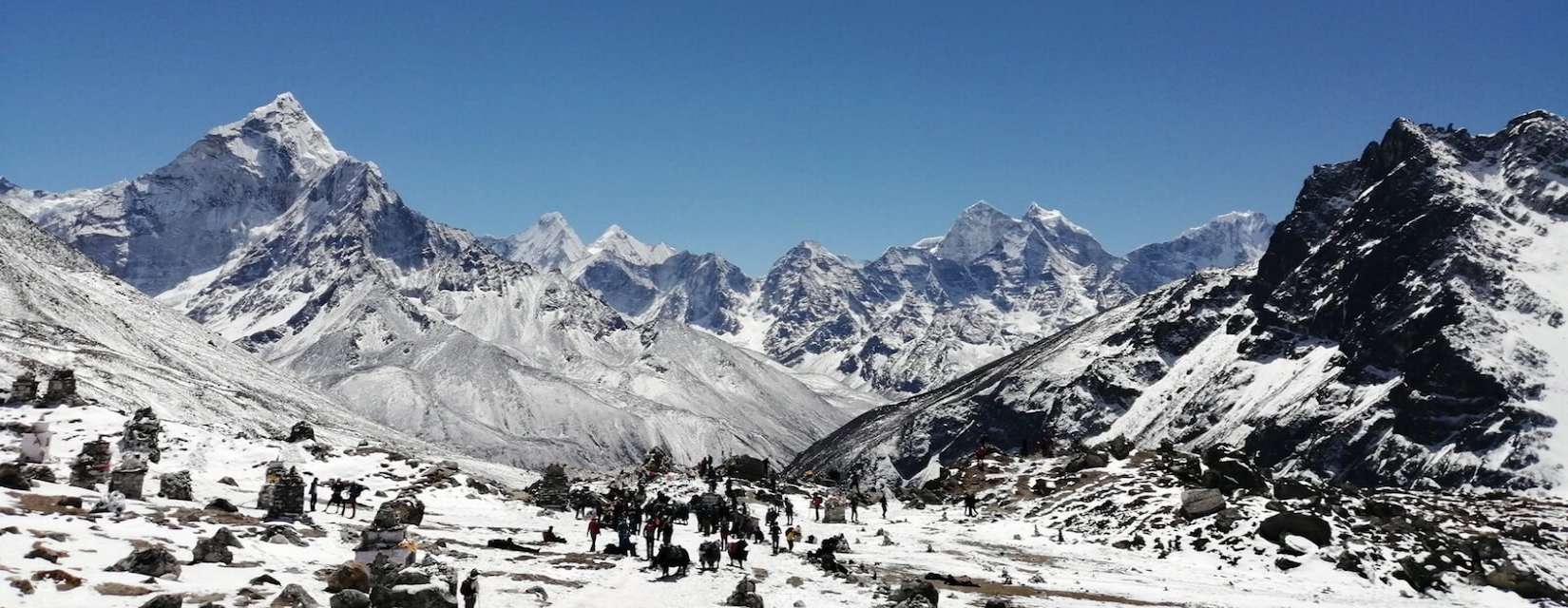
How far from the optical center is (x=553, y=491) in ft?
227

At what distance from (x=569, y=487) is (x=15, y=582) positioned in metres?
54.4

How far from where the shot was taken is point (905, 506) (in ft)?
268

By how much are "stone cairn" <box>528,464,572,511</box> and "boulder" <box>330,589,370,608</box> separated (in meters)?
41.9

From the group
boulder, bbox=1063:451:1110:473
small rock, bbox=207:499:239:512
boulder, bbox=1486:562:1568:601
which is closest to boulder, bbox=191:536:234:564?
small rock, bbox=207:499:239:512

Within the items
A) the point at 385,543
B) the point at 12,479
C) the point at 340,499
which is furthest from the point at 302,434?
the point at 385,543

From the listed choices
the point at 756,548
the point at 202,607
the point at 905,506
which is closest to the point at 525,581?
the point at 202,607

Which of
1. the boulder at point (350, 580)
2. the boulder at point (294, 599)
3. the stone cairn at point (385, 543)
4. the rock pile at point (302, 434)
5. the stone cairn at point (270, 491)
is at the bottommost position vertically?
the boulder at point (294, 599)

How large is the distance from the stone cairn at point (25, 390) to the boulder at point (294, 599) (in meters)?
49.3

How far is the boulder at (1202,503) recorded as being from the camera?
5546 cm

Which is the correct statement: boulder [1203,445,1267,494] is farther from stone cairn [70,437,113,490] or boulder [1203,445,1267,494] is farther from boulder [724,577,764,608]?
stone cairn [70,437,113,490]

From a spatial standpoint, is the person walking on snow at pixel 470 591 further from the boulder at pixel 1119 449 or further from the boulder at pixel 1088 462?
the boulder at pixel 1119 449

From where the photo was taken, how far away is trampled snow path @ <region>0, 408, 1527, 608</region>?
28.0 metres

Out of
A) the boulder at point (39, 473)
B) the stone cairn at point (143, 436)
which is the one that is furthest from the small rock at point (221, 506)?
the stone cairn at point (143, 436)

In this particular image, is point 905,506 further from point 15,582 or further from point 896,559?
point 15,582
